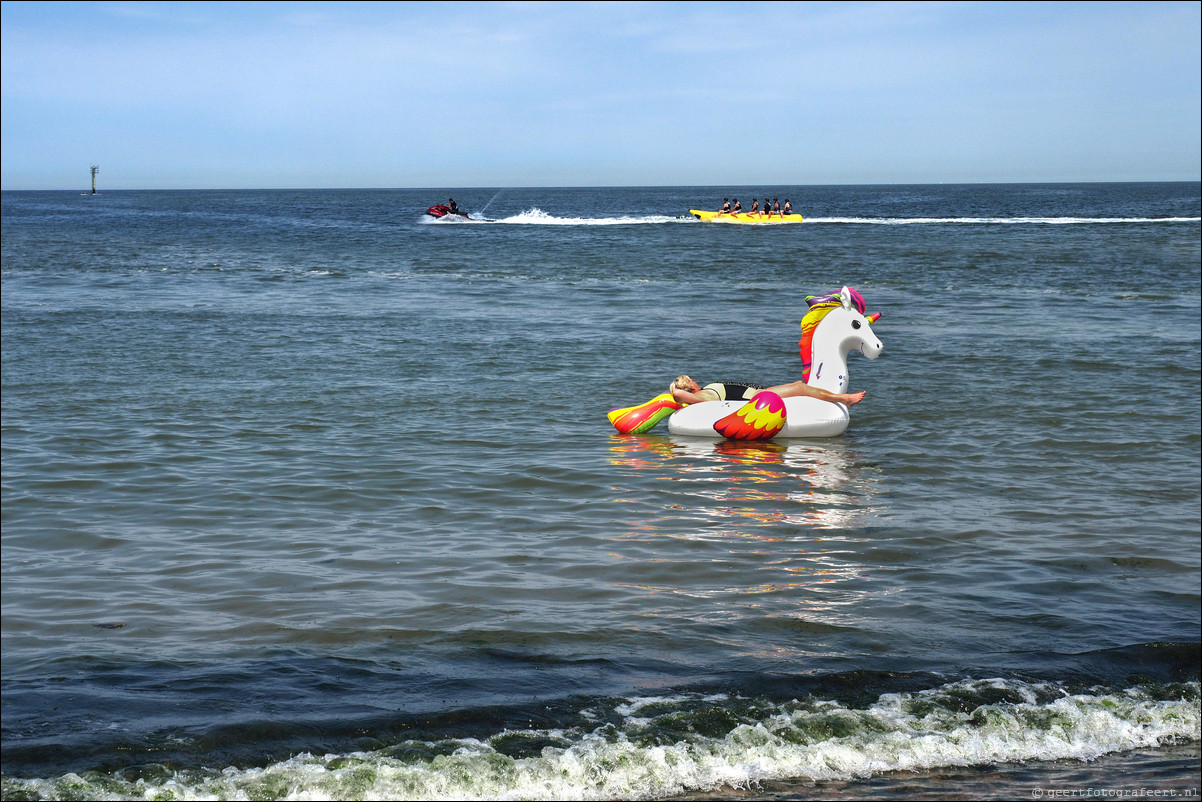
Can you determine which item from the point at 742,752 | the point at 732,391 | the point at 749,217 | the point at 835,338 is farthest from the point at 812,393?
the point at 749,217

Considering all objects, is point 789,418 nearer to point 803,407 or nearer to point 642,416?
point 803,407

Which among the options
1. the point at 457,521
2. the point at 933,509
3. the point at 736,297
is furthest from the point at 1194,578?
the point at 736,297

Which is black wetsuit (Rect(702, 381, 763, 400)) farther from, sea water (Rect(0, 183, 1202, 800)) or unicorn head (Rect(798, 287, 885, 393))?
unicorn head (Rect(798, 287, 885, 393))

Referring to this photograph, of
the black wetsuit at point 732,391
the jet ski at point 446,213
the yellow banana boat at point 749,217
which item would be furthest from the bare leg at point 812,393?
the jet ski at point 446,213

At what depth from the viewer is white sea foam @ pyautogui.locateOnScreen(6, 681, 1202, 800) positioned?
489cm

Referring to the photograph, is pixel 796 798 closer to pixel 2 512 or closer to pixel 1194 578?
pixel 1194 578

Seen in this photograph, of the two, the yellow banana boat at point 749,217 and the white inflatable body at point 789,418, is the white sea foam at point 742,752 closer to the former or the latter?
the white inflatable body at point 789,418

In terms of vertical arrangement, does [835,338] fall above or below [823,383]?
above

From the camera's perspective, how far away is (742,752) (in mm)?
5188

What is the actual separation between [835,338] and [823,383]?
562mm

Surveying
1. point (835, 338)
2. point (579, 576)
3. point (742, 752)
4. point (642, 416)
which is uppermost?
point (835, 338)

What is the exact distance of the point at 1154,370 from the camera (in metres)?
16.5

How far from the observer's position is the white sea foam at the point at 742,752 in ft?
16.1

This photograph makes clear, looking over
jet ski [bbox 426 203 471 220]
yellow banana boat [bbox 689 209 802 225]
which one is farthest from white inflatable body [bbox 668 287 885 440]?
jet ski [bbox 426 203 471 220]
